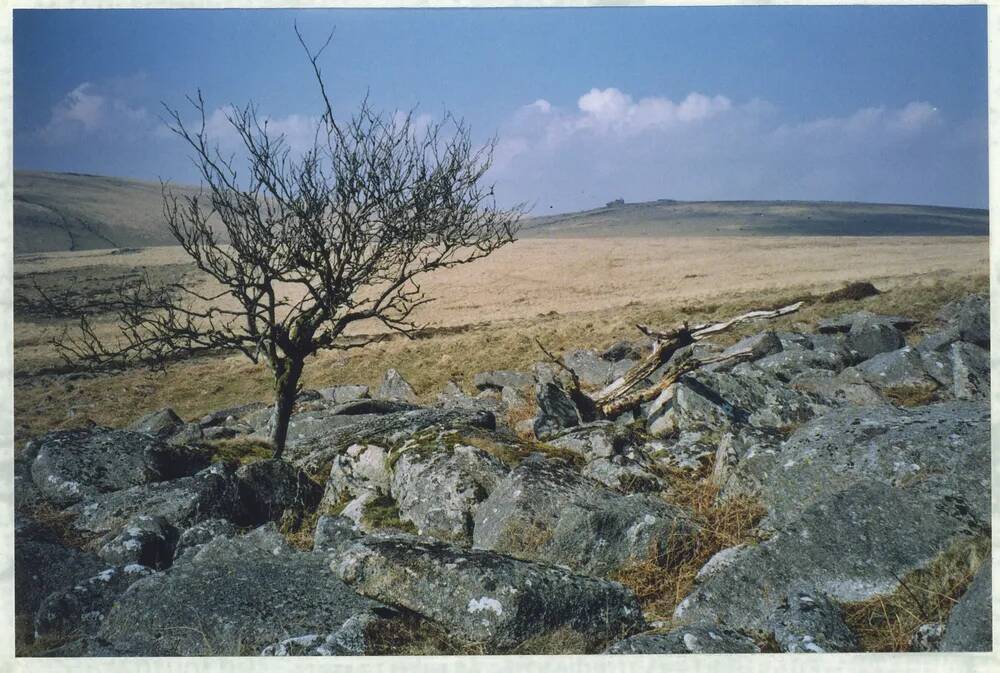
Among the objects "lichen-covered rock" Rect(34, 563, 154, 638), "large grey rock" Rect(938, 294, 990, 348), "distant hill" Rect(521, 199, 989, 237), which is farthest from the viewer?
"distant hill" Rect(521, 199, 989, 237)

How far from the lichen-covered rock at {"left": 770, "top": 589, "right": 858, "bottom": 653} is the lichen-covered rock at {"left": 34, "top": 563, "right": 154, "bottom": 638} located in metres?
4.02

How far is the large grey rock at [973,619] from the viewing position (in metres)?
4.46

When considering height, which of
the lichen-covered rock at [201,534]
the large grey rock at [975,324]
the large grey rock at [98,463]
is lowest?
the lichen-covered rock at [201,534]

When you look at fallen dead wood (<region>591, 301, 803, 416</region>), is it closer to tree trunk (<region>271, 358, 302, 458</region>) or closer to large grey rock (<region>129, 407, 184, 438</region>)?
tree trunk (<region>271, 358, 302, 458</region>)

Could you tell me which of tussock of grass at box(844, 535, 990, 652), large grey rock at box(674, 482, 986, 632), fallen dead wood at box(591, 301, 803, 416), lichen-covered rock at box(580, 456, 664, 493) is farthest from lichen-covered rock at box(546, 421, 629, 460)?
tussock of grass at box(844, 535, 990, 652)

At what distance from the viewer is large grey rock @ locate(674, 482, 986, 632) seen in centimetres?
471

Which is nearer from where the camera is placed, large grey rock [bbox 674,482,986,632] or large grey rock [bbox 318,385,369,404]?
large grey rock [bbox 674,482,986,632]

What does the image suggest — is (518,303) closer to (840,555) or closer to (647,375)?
(647,375)

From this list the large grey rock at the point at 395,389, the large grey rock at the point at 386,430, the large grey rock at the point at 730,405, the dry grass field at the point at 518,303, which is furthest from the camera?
the dry grass field at the point at 518,303

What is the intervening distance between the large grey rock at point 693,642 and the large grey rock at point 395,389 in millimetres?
9948

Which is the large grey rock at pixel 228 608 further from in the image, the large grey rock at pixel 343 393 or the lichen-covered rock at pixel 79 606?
the large grey rock at pixel 343 393

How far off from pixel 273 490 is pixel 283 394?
182 centimetres

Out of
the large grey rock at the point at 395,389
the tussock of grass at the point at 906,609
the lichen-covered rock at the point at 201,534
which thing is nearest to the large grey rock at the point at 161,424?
the large grey rock at the point at 395,389

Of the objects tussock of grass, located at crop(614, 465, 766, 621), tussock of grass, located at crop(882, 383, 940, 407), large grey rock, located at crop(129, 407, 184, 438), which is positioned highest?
tussock of grass, located at crop(882, 383, 940, 407)
